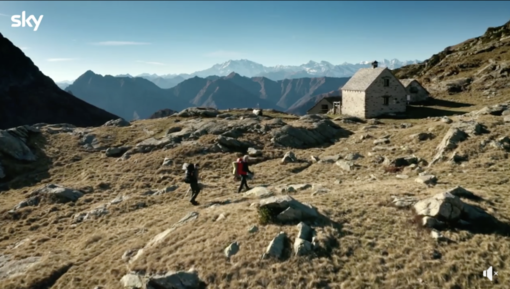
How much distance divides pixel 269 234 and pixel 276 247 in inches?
46.7

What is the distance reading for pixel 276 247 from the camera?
1426cm

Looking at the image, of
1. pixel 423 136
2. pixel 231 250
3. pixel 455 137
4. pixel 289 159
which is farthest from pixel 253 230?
pixel 423 136

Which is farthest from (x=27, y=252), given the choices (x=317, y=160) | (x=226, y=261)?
(x=317, y=160)

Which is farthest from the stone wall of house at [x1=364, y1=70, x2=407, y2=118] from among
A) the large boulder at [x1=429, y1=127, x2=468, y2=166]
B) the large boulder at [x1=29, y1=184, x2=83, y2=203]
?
the large boulder at [x1=29, y1=184, x2=83, y2=203]

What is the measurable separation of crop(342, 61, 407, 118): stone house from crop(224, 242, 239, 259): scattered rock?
51.9 meters

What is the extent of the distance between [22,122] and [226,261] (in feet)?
442

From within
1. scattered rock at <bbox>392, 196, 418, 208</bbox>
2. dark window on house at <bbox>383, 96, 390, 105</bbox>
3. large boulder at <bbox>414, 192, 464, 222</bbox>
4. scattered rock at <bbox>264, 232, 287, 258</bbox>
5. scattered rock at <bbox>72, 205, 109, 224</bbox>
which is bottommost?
scattered rock at <bbox>72, 205, 109, 224</bbox>

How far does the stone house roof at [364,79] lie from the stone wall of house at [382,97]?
2.65 ft

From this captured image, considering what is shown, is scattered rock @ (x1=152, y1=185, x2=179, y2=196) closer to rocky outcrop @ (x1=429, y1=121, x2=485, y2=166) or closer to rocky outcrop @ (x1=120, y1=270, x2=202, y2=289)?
rocky outcrop @ (x1=120, y1=270, x2=202, y2=289)

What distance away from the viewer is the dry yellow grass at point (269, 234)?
42.2ft

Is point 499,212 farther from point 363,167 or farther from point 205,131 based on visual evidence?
point 205,131

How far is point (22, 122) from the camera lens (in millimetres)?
117750

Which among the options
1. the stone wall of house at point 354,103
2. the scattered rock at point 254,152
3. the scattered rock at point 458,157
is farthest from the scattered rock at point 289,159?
→ the stone wall of house at point 354,103

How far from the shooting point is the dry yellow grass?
12.9 m
